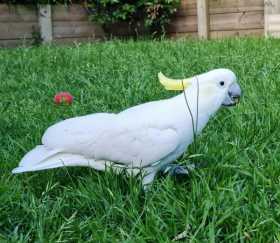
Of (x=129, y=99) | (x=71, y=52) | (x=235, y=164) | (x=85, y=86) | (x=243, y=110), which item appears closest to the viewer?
(x=235, y=164)

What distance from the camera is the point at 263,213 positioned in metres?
1.48

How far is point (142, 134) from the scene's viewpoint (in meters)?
1.64

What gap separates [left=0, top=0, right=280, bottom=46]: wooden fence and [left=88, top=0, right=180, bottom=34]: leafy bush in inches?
→ 8.5

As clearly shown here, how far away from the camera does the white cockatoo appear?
64.1 inches

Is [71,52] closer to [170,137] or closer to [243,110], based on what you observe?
[243,110]

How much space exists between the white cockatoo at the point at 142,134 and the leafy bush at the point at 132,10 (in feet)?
22.3

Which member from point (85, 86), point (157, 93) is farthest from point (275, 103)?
point (85, 86)

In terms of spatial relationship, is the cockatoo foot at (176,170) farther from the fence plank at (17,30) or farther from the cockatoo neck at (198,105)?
the fence plank at (17,30)

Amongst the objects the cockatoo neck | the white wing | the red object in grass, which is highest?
the cockatoo neck

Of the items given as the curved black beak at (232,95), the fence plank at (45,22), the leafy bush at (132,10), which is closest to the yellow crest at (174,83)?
the curved black beak at (232,95)

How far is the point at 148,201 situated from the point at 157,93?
1.69 m

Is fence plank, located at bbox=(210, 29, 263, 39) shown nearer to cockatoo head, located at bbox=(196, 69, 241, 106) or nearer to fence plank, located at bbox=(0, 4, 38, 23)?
fence plank, located at bbox=(0, 4, 38, 23)

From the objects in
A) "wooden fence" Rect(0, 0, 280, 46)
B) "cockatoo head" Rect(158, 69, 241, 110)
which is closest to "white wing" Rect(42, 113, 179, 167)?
"cockatoo head" Rect(158, 69, 241, 110)

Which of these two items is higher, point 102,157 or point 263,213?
point 102,157
